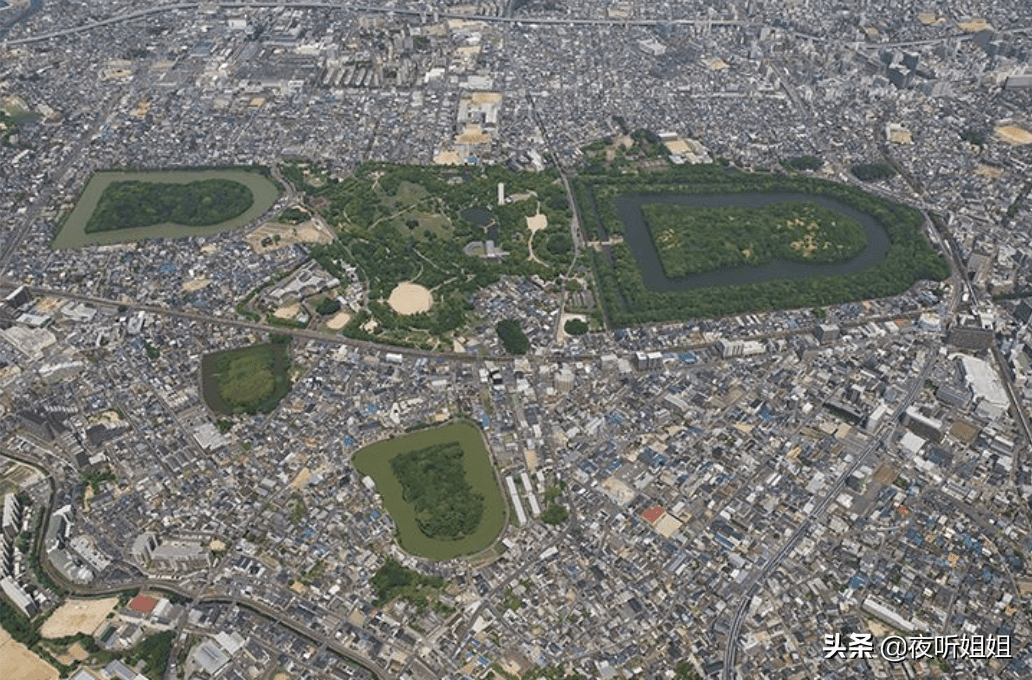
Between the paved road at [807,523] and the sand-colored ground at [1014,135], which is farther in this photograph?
the sand-colored ground at [1014,135]

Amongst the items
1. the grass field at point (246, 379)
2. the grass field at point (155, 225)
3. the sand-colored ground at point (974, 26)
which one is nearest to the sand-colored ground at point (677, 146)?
the grass field at point (155, 225)

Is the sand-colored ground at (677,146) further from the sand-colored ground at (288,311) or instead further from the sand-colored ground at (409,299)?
the sand-colored ground at (288,311)

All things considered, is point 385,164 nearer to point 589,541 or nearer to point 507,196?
point 507,196

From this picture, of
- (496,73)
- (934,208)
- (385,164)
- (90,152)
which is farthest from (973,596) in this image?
(90,152)

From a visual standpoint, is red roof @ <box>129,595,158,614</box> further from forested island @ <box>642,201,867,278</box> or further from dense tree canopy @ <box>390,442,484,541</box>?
forested island @ <box>642,201,867,278</box>

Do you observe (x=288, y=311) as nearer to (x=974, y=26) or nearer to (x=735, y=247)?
(x=735, y=247)

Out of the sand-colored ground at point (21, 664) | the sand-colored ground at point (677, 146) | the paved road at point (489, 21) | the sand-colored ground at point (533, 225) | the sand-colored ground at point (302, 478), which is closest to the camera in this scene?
the sand-colored ground at point (21, 664)

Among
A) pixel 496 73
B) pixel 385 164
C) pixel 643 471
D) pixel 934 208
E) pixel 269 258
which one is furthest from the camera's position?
pixel 496 73
